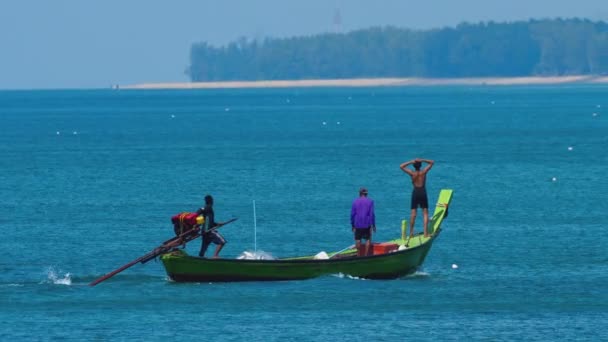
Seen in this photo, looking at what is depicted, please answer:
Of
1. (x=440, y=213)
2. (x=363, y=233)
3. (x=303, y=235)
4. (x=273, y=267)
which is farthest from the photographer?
(x=303, y=235)

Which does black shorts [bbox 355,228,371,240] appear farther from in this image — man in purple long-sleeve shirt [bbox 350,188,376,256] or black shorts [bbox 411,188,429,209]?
black shorts [bbox 411,188,429,209]

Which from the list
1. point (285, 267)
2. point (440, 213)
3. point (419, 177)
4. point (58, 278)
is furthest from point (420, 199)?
point (58, 278)

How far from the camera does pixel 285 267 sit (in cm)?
3547

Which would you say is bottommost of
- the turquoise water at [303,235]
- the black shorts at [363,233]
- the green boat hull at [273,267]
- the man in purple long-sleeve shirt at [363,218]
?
the turquoise water at [303,235]

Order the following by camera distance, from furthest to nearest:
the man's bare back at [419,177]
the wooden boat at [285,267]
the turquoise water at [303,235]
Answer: the man's bare back at [419,177]
the wooden boat at [285,267]
the turquoise water at [303,235]

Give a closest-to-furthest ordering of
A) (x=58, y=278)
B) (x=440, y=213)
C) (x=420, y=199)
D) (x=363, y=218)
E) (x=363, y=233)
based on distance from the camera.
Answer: (x=363, y=218) → (x=363, y=233) → (x=58, y=278) → (x=420, y=199) → (x=440, y=213)

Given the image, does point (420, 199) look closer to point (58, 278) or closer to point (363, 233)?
point (363, 233)

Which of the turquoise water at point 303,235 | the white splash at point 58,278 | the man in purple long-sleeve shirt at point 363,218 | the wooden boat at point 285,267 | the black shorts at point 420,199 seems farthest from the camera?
the black shorts at point 420,199

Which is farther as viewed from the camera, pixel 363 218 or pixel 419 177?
pixel 419 177

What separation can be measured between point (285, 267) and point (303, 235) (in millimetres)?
11510

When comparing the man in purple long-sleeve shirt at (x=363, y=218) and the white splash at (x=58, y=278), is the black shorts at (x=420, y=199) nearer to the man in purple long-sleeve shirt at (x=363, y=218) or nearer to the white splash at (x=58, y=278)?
the man in purple long-sleeve shirt at (x=363, y=218)

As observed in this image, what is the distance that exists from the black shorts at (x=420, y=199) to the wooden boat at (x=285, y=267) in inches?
76.3

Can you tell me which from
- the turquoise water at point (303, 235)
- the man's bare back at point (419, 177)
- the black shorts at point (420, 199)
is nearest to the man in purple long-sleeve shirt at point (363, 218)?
the turquoise water at point (303, 235)

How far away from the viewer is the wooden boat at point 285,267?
1379 inches
